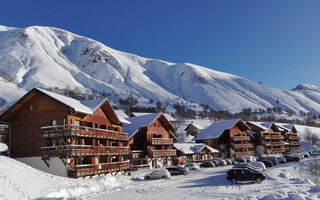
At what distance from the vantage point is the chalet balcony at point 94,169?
3834 centimetres

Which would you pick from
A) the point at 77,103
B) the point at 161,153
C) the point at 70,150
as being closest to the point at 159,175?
the point at 70,150

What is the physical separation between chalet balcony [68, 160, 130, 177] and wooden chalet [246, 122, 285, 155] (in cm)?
7314

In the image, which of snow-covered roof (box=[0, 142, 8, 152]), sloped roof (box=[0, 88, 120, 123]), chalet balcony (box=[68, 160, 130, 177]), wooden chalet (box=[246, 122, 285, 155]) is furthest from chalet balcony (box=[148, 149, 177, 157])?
wooden chalet (box=[246, 122, 285, 155])

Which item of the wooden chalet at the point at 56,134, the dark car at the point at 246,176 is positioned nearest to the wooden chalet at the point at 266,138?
the wooden chalet at the point at 56,134

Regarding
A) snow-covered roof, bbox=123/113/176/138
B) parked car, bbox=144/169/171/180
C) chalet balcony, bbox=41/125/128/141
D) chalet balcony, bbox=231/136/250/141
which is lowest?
parked car, bbox=144/169/171/180

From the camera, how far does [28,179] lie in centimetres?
3009

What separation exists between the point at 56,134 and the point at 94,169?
7.27 meters

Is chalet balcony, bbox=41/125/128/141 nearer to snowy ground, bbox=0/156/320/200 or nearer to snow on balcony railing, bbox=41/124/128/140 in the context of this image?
snow on balcony railing, bbox=41/124/128/140

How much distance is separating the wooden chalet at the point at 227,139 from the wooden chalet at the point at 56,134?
169ft

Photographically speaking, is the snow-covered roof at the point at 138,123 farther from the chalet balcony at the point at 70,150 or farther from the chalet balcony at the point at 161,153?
the chalet balcony at the point at 70,150

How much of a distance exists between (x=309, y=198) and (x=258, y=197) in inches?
151

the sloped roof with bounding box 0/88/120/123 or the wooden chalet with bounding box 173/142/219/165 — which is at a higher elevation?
the sloped roof with bounding box 0/88/120/123

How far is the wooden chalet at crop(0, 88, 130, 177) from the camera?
3894cm

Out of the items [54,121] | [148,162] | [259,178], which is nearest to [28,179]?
[54,121]
